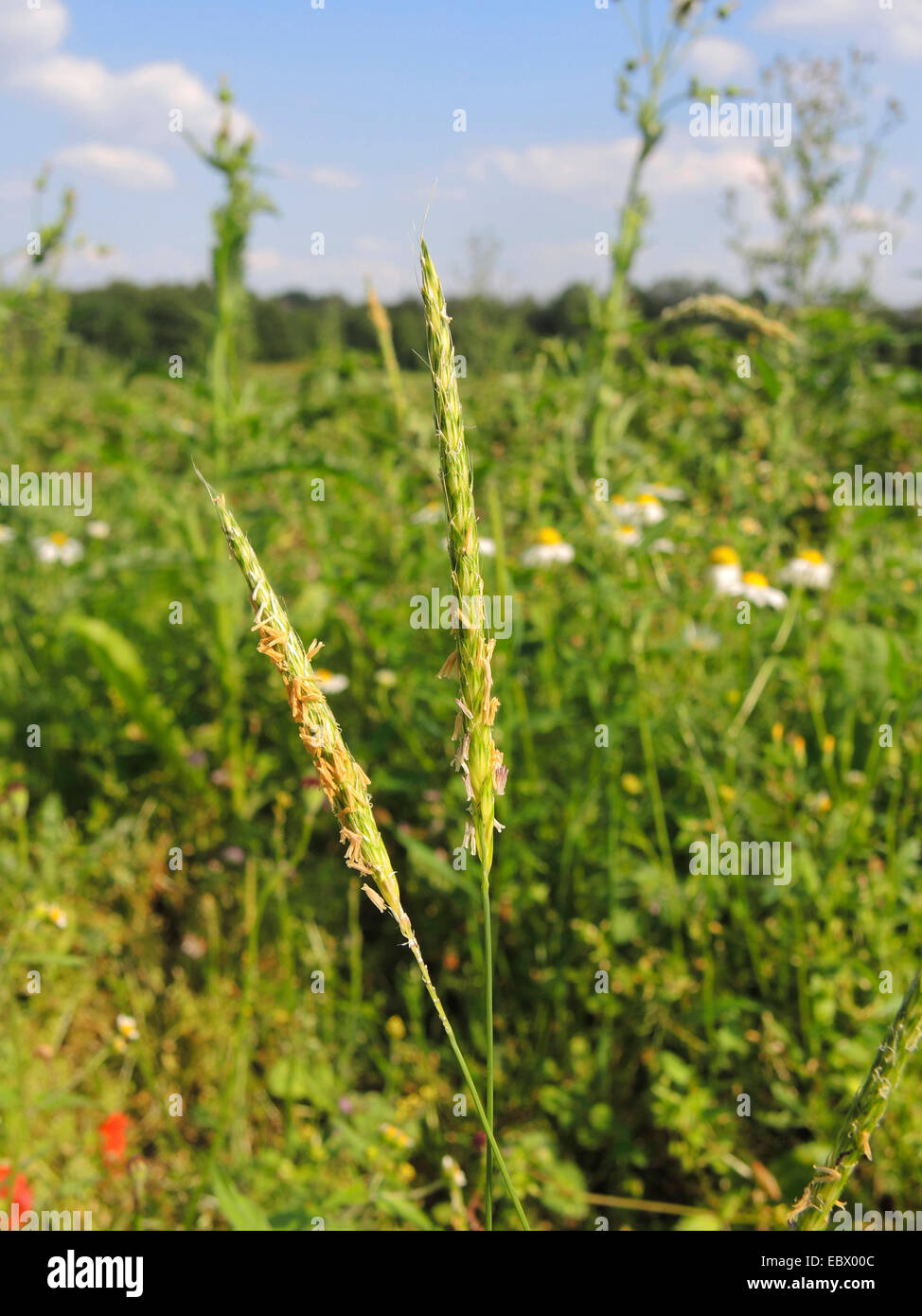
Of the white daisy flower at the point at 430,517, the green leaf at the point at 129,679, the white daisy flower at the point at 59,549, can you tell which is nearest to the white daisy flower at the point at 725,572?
the white daisy flower at the point at 430,517

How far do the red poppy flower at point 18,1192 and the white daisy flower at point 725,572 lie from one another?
6.37ft

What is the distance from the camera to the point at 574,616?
2754mm

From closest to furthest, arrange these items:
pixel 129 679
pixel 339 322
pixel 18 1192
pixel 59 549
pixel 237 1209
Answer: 1. pixel 237 1209
2. pixel 18 1192
3. pixel 129 679
4. pixel 59 549
5. pixel 339 322

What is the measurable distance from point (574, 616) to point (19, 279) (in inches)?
78.4

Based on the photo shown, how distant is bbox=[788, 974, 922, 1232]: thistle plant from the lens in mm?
700

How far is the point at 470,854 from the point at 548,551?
1.27 metres

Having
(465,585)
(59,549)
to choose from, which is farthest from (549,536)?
(59,549)

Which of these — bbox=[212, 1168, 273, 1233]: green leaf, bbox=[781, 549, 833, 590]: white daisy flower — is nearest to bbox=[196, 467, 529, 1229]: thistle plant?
bbox=[212, 1168, 273, 1233]: green leaf

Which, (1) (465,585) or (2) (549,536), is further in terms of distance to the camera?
(2) (549,536)

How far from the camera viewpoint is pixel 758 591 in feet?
7.71

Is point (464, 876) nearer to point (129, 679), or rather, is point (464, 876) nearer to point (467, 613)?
point (129, 679)

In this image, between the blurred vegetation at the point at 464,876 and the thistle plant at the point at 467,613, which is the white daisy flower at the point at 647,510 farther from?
the thistle plant at the point at 467,613

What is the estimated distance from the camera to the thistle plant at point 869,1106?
27.6 inches

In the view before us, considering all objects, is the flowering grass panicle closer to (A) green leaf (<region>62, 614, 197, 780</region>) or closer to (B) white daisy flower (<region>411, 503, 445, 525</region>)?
(B) white daisy flower (<region>411, 503, 445, 525</region>)
